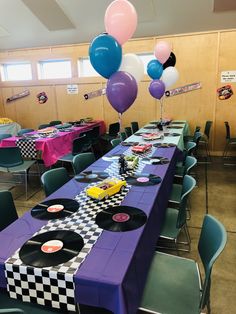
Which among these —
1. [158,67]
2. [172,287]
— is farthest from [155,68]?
[172,287]

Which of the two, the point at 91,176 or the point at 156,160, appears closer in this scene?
the point at 91,176

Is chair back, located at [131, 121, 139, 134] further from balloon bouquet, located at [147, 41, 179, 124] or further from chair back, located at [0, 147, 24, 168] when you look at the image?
chair back, located at [0, 147, 24, 168]

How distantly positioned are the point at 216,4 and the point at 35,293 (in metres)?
5.20

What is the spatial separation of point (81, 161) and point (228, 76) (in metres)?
4.27

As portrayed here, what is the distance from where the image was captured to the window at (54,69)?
6698mm

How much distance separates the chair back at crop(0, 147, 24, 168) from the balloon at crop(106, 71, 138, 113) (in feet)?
6.45

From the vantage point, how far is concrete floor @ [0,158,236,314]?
1.91 m

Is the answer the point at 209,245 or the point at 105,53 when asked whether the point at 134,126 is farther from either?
the point at 209,245

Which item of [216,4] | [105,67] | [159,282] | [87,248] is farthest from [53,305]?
[216,4]

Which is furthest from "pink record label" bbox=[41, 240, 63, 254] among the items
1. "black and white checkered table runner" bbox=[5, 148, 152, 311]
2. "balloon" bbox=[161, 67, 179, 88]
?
"balloon" bbox=[161, 67, 179, 88]

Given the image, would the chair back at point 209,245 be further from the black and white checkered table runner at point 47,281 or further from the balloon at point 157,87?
the balloon at point 157,87

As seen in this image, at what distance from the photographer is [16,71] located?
7.21 metres

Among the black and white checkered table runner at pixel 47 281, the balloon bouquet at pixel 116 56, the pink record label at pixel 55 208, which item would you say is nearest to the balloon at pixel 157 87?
the balloon bouquet at pixel 116 56

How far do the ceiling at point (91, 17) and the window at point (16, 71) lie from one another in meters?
1.01
